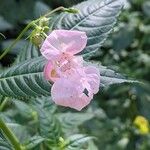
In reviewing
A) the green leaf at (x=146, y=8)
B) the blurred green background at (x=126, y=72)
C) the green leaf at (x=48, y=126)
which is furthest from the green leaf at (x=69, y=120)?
the green leaf at (x=146, y=8)

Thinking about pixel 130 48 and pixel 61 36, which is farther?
pixel 130 48

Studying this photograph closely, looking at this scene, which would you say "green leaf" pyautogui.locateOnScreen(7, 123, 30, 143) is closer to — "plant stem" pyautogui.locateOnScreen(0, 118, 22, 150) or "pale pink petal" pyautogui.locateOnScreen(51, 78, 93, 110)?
"plant stem" pyautogui.locateOnScreen(0, 118, 22, 150)

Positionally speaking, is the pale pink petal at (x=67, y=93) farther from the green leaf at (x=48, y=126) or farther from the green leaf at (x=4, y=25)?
the green leaf at (x=4, y=25)

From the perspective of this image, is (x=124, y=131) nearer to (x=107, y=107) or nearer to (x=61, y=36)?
(x=107, y=107)

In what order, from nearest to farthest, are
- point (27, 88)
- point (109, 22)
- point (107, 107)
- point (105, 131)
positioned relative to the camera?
point (27, 88) < point (109, 22) < point (105, 131) < point (107, 107)

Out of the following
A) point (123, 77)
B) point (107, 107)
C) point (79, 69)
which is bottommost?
point (107, 107)

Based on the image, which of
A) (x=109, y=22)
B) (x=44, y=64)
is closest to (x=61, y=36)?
(x=44, y=64)
